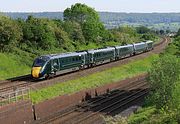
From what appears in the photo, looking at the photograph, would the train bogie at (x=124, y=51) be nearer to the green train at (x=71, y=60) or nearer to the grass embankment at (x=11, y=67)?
the green train at (x=71, y=60)

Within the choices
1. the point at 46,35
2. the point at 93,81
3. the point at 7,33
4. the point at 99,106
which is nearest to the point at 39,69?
the point at 99,106

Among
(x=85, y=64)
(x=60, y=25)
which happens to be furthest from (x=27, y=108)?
(x=60, y=25)

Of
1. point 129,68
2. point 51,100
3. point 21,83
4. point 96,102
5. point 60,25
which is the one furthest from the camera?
point 60,25

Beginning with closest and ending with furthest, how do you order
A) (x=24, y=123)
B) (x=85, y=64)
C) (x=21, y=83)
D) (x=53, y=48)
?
1. (x=24, y=123)
2. (x=21, y=83)
3. (x=85, y=64)
4. (x=53, y=48)

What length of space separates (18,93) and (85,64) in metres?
17.8

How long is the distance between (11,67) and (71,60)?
28.3 feet

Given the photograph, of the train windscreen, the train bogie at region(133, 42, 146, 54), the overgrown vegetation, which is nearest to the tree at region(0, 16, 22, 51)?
the train windscreen

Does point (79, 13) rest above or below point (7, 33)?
below

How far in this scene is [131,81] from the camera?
57.1 meters

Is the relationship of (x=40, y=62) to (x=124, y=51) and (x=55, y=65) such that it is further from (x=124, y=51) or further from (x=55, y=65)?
(x=124, y=51)

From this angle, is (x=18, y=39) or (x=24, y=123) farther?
(x=18, y=39)

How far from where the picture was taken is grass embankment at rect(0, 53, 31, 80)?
4945 cm

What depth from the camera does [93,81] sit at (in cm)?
4866

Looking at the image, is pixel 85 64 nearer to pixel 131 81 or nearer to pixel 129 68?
pixel 131 81
